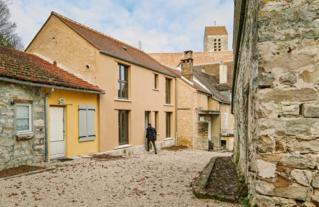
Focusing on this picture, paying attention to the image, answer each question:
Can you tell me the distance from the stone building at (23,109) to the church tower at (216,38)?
48.3m

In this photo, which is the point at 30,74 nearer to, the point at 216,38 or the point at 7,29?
the point at 7,29

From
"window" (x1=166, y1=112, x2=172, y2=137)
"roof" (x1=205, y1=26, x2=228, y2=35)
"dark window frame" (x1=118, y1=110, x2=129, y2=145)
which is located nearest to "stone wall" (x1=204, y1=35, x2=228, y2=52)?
"roof" (x1=205, y1=26, x2=228, y2=35)

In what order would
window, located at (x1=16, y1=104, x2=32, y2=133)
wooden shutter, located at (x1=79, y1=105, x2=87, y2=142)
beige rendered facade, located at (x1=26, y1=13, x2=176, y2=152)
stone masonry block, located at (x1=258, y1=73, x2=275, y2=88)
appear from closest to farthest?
1. stone masonry block, located at (x1=258, y1=73, x2=275, y2=88)
2. window, located at (x1=16, y1=104, x2=32, y2=133)
3. wooden shutter, located at (x1=79, y1=105, x2=87, y2=142)
4. beige rendered facade, located at (x1=26, y1=13, x2=176, y2=152)

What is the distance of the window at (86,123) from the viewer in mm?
9836

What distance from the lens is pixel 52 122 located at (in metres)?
8.91

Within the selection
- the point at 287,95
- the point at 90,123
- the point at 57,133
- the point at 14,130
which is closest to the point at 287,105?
the point at 287,95

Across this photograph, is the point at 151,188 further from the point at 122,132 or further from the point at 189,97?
the point at 189,97

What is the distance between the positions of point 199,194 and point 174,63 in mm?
42310

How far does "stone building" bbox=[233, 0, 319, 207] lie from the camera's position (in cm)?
263

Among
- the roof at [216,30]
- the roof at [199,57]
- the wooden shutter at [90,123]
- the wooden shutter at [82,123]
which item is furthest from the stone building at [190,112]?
the roof at [216,30]

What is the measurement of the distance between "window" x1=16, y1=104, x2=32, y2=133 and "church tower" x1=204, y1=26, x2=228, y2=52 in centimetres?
4940

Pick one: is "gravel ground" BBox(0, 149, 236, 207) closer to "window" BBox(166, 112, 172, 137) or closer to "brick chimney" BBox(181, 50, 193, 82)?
"window" BBox(166, 112, 172, 137)

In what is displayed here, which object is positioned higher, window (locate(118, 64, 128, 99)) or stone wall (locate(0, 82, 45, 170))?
window (locate(118, 64, 128, 99))

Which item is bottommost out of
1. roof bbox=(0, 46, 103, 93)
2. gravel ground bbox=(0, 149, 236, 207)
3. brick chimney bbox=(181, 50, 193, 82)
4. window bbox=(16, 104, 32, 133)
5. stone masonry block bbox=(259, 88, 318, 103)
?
gravel ground bbox=(0, 149, 236, 207)
